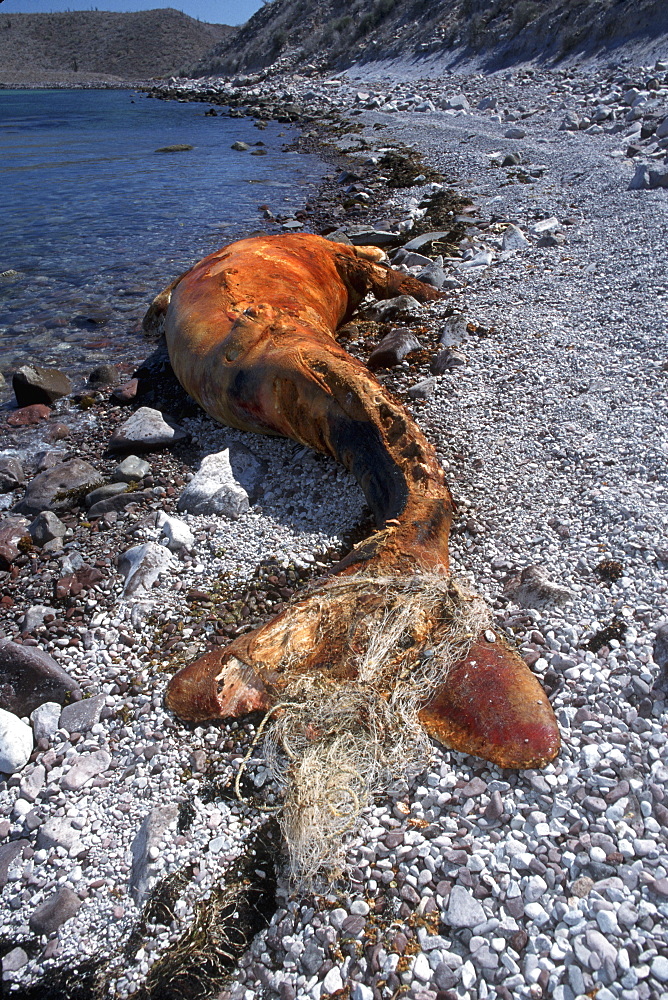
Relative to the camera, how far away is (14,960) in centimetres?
202

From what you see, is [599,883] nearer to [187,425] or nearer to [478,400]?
[478,400]

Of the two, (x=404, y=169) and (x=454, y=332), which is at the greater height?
(x=404, y=169)

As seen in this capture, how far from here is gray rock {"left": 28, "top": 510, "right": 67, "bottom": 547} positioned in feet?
13.3

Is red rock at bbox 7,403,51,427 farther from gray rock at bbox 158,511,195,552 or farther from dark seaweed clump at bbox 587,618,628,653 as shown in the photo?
dark seaweed clump at bbox 587,618,628,653

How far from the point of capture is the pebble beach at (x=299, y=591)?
6.33ft

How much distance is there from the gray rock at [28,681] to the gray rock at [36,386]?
3.67m

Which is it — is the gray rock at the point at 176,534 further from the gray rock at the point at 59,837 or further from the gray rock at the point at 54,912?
the gray rock at the point at 54,912

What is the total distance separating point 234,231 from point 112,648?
9.34m

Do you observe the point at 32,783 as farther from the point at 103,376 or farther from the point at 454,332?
the point at 454,332

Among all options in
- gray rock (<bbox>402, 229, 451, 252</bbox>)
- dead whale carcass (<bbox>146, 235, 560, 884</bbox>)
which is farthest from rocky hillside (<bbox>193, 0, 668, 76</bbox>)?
dead whale carcass (<bbox>146, 235, 560, 884</bbox>)

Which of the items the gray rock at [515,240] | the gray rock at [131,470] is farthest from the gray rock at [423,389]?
the gray rock at [515,240]

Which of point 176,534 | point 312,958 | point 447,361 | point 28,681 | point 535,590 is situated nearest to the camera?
point 312,958

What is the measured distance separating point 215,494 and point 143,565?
676 millimetres

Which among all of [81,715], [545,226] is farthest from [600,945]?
[545,226]
